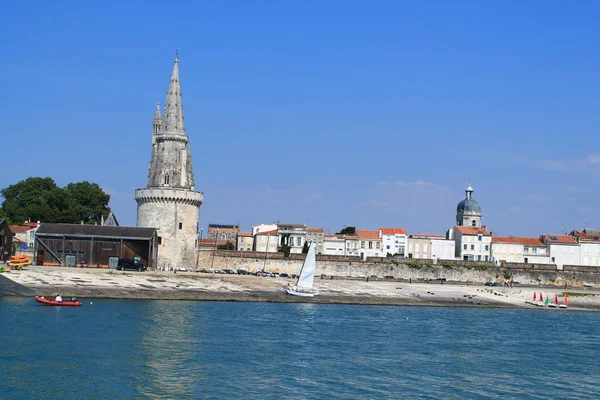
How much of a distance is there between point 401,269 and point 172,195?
2584cm

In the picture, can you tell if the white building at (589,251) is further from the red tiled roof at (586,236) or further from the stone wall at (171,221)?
the stone wall at (171,221)

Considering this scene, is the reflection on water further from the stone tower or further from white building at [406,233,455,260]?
white building at [406,233,455,260]

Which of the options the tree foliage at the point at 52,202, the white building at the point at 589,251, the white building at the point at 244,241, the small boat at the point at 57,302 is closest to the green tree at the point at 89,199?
the tree foliage at the point at 52,202

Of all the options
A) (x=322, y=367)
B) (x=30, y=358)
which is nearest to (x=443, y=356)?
(x=322, y=367)

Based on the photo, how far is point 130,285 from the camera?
53625 millimetres

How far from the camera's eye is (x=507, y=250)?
329 ft

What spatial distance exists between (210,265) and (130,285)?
75.1 feet

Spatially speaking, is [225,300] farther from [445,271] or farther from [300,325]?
[445,271]

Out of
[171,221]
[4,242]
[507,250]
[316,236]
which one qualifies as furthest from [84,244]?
[507,250]

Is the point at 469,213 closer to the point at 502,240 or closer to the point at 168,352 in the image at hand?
the point at 502,240

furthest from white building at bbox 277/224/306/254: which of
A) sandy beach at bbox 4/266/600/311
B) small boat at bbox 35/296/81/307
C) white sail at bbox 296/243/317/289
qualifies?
small boat at bbox 35/296/81/307

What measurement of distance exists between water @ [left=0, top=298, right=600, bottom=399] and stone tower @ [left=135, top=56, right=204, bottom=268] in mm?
20620

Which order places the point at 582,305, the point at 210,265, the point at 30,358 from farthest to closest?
1. the point at 210,265
2. the point at 582,305
3. the point at 30,358

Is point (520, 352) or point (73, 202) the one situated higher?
point (73, 202)
